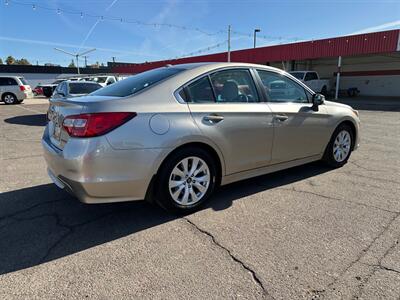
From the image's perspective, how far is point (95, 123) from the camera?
9.82ft

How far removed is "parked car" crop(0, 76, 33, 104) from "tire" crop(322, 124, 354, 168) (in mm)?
20915

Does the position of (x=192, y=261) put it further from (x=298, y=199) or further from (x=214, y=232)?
(x=298, y=199)

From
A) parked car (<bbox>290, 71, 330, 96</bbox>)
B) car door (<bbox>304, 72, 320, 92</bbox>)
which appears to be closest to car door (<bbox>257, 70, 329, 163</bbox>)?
parked car (<bbox>290, 71, 330, 96</bbox>)

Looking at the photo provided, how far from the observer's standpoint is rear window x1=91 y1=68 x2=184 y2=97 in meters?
3.60

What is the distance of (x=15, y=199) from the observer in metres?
4.14

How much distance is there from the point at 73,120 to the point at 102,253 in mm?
1261

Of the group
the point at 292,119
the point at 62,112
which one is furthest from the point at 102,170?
the point at 292,119

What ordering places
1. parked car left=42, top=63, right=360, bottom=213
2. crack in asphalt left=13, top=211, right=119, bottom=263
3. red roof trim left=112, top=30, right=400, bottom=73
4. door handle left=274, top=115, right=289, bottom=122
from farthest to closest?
red roof trim left=112, top=30, right=400, bottom=73, door handle left=274, top=115, right=289, bottom=122, parked car left=42, top=63, right=360, bottom=213, crack in asphalt left=13, top=211, right=119, bottom=263

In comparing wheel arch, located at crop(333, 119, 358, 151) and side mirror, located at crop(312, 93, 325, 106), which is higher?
side mirror, located at crop(312, 93, 325, 106)

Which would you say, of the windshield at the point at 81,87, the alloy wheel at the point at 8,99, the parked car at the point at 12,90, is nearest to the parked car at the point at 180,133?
the windshield at the point at 81,87

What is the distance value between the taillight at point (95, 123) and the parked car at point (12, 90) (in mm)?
20694

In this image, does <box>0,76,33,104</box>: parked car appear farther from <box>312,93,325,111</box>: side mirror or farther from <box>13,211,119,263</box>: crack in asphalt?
<box>312,93,325,111</box>: side mirror

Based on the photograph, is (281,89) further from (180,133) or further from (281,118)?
(180,133)

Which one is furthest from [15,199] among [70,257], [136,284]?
[136,284]
